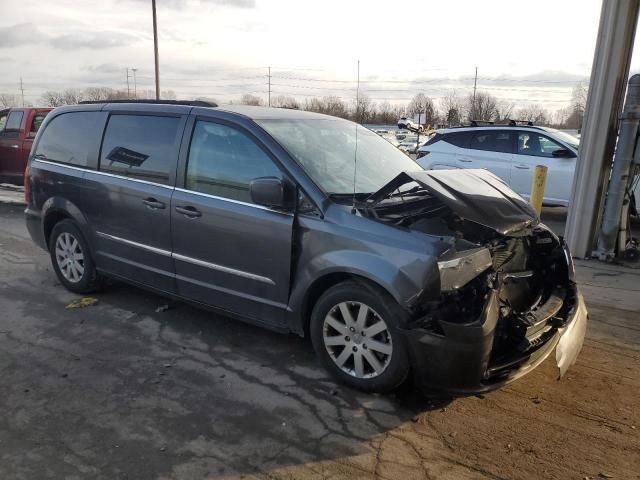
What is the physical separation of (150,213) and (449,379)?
2697 millimetres

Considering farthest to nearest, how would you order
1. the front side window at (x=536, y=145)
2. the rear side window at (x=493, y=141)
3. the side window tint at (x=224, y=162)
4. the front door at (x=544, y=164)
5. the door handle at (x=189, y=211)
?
1. the rear side window at (x=493, y=141)
2. the front side window at (x=536, y=145)
3. the front door at (x=544, y=164)
4. the door handle at (x=189, y=211)
5. the side window tint at (x=224, y=162)

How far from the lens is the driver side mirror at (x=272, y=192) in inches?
135

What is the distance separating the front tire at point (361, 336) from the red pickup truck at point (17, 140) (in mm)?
10205

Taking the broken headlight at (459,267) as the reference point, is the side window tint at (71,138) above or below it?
above

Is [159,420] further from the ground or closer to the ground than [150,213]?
closer to the ground

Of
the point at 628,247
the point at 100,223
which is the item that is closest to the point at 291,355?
the point at 100,223

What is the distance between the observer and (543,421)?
3146 mm

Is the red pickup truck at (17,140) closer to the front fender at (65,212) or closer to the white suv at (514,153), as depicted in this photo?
the front fender at (65,212)

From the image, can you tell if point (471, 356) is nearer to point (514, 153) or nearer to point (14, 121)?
point (514, 153)

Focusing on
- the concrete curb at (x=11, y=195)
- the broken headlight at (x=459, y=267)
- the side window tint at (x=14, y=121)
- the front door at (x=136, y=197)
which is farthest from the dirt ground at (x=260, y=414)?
the side window tint at (x=14, y=121)

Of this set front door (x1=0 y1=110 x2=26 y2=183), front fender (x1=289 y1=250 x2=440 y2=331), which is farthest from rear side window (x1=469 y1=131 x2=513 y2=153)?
front door (x1=0 y1=110 x2=26 y2=183)

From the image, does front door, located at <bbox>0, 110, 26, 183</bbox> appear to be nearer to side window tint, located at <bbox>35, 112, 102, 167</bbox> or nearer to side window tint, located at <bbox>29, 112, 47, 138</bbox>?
side window tint, located at <bbox>29, 112, 47, 138</bbox>

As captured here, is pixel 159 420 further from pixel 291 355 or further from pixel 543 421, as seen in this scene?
pixel 543 421

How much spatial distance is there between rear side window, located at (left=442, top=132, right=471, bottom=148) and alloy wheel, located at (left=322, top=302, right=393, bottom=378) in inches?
314
